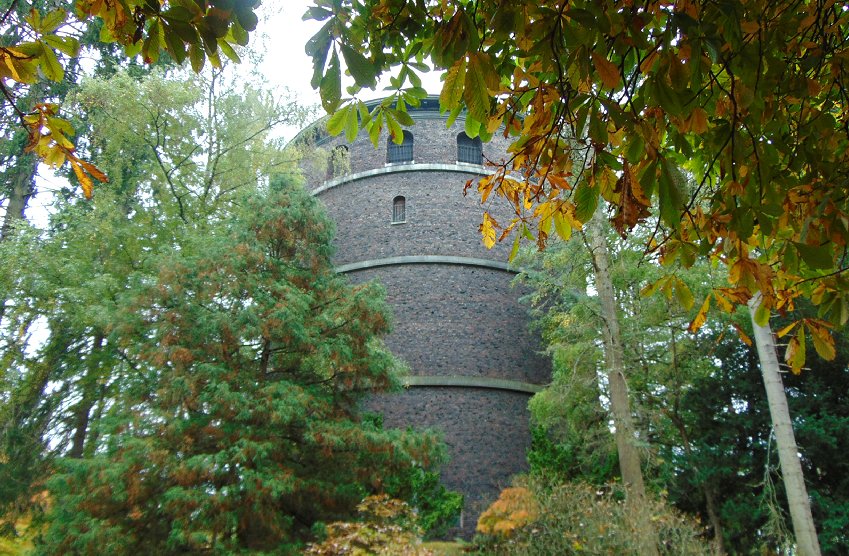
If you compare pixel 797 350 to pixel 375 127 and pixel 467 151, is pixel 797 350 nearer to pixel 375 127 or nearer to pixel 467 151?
pixel 375 127

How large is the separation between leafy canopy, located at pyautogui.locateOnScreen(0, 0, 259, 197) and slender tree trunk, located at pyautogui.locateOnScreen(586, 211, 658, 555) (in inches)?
301

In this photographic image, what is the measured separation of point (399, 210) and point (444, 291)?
2526 millimetres

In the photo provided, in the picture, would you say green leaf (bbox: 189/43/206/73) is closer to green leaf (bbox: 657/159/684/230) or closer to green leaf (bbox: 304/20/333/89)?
green leaf (bbox: 304/20/333/89)

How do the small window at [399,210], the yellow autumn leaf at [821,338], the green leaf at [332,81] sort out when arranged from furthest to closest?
1. the small window at [399,210]
2. the yellow autumn leaf at [821,338]
3. the green leaf at [332,81]

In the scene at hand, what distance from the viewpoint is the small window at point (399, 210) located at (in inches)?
707

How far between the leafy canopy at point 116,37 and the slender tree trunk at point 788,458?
A: 720cm

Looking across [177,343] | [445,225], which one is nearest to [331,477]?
[177,343]

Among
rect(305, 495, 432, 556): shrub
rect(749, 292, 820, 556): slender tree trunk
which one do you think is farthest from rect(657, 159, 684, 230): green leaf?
rect(305, 495, 432, 556): shrub

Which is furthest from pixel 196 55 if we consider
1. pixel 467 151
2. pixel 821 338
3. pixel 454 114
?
pixel 467 151

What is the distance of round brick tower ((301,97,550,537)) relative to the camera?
15.9m

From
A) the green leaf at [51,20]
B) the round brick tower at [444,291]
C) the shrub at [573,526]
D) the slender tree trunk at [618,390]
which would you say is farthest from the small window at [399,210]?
the green leaf at [51,20]

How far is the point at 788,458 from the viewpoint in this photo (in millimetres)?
8805

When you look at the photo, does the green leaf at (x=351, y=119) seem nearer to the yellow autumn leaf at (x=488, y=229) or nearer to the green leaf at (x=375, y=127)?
the green leaf at (x=375, y=127)

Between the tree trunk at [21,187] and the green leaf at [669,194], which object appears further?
the tree trunk at [21,187]
